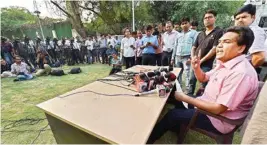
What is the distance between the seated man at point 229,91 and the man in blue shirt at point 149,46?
8.47 ft

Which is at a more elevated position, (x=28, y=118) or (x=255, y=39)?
(x=255, y=39)

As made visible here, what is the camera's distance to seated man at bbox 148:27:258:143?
1152 millimetres

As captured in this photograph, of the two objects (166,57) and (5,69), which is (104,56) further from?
(166,57)

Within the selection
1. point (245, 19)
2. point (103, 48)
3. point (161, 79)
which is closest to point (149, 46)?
point (245, 19)

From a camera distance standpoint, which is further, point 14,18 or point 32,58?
point 14,18

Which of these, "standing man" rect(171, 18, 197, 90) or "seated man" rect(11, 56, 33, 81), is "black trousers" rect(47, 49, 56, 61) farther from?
"standing man" rect(171, 18, 197, 90)

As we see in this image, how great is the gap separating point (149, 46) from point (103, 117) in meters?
3.04

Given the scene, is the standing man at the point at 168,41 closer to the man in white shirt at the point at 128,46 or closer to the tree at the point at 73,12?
the man in white shirt at the point at 128,46

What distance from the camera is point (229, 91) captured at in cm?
115

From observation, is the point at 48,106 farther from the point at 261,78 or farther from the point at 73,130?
the point at 261,78

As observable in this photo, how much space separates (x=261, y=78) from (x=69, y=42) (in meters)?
7.85

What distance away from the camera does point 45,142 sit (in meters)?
1.97

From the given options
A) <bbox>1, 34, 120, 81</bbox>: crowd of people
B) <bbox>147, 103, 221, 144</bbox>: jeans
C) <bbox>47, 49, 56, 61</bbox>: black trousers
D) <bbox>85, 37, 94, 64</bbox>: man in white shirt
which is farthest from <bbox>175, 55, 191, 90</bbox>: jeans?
<bbox>47, 49, 56, 61</bbox>: black trousers

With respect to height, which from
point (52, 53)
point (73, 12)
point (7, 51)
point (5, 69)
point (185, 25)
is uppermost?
point (73, 12)
